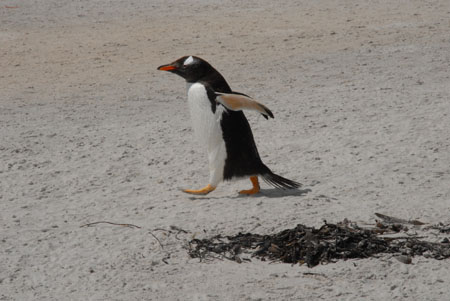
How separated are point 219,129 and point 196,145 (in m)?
1.48

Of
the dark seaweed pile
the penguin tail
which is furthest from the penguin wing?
the dark seaweed pile

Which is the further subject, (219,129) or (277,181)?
(277,181)

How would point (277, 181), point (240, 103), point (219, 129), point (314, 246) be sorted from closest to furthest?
point (314, 246) < point (240, 103) < point (219, 129) < point (277, 181)

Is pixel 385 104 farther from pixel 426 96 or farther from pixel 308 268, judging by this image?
pixel 308 268

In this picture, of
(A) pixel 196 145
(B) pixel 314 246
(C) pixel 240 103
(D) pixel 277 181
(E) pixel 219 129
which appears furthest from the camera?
(A) pixel 196 145

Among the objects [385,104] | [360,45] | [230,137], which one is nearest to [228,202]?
→ [230,137]

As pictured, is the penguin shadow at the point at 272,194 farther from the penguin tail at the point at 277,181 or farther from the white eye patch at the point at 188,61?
the white eye patch at the point at 188,61

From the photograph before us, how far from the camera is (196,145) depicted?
22.9 ft

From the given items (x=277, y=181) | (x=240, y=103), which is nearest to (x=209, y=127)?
(x=240, y=103)

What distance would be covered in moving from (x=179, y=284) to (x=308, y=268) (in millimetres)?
750

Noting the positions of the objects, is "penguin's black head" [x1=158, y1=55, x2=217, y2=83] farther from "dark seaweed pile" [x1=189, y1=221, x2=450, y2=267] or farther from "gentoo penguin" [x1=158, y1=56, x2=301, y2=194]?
"dark seaweed pile" [x1=189, y1=221, x2=450, y2=267]

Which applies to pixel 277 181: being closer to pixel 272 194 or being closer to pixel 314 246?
pixel 272 194

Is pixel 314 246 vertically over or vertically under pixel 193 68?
under

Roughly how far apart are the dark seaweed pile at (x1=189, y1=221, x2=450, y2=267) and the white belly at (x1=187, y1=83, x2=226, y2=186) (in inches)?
32.8
